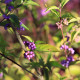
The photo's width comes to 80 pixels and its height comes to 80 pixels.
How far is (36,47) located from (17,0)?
0.45 m

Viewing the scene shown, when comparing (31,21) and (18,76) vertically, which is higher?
(31,21)

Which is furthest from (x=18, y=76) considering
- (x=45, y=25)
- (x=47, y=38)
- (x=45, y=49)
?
(x=45, y=49)

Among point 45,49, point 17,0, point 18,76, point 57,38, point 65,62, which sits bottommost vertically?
point 18,76

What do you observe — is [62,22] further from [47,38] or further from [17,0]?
[47,38]

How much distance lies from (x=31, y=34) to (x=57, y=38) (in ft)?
1.91

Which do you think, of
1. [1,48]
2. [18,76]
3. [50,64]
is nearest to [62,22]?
[50,64]

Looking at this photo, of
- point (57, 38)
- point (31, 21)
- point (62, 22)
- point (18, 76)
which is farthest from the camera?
point (31, 21)

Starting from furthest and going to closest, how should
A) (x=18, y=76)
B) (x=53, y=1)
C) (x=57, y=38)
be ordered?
(x=53, y=1)
(x=57, y=38)
(x=18, y=76)

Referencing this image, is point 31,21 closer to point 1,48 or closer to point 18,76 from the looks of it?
point 18,76

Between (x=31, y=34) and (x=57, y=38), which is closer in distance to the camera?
(x=57, y=38)

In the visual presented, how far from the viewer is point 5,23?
138 centimetres

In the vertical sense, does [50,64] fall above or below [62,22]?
below

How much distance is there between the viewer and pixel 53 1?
4121 millimetres

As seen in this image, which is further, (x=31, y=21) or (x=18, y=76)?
(x=31, y=21)
